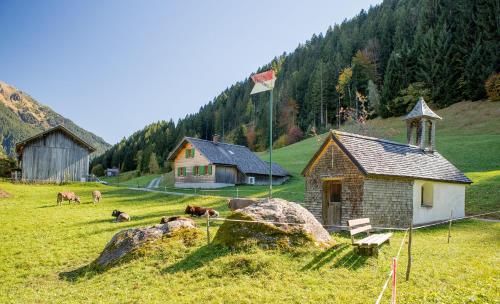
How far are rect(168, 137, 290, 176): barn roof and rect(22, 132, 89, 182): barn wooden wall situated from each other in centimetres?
1245

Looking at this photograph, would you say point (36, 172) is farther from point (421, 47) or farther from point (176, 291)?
point (421, 47)

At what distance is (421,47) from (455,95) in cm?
1345

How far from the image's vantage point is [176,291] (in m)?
8.92

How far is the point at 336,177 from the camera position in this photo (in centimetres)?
2019

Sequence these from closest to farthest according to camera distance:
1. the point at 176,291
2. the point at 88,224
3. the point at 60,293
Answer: the point at 176,291
the point at 60,293
the point at 88,224

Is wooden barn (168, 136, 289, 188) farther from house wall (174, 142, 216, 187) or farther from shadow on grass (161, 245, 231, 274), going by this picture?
shadow on grass (161, 245, 231, 274)

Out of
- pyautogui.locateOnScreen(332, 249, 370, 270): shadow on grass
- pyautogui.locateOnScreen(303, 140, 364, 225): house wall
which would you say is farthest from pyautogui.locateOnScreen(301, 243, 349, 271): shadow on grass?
pyautogui.locateOnScreen(303, 140, 364, 225): house wall

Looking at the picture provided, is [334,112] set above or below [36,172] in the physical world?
above

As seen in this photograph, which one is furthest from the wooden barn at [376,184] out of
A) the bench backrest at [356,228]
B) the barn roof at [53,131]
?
the barn roof at [53,131]

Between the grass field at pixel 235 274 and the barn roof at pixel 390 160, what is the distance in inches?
203

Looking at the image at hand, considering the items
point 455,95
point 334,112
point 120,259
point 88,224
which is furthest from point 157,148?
point 120,259

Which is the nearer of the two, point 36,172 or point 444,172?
point 444,172

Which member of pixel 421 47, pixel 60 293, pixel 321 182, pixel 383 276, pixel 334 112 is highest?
pixel 421 47

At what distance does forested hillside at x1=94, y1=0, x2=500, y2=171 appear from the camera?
64.7m
